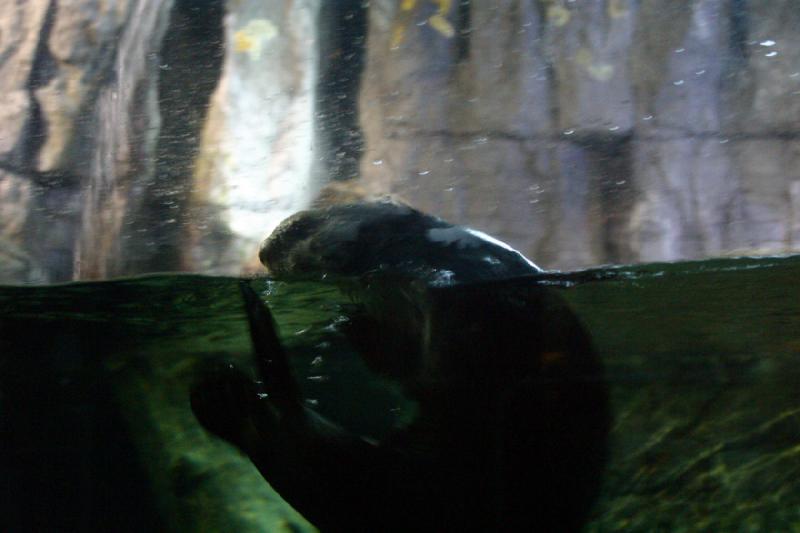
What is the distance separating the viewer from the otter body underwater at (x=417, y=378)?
255cm

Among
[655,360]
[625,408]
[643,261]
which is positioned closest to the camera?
[643,261]

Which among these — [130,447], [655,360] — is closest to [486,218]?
[655,360]

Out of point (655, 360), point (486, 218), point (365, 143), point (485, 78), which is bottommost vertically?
point (655, 360)

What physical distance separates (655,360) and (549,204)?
5.23m

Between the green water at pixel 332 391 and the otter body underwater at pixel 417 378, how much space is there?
0.25 metres

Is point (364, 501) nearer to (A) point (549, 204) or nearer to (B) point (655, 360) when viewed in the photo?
(A) point (549, 204)

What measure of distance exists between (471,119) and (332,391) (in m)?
5.95

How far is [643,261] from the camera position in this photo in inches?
92.6

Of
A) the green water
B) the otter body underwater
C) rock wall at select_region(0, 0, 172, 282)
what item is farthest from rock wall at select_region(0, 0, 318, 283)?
the green water

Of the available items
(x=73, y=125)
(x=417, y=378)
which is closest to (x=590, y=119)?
(x=73, y=125)

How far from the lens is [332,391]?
25.6 ft

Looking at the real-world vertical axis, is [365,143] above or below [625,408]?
above

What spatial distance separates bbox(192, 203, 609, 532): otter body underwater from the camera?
8.38ft

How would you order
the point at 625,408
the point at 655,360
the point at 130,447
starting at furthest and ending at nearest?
the point at 130,447
the point at 625,408
the point at 655,360
